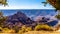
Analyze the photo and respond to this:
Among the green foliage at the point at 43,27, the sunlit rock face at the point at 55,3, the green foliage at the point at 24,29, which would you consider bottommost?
the green foliage at the point at 24,29

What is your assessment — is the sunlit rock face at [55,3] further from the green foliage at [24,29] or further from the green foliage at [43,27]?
the green foliage at [24,29]

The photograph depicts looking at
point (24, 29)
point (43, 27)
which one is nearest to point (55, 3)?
point (43, 27)

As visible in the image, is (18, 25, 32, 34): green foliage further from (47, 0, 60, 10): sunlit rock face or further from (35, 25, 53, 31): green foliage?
(47, 0, 60, 10): sunlit rock face

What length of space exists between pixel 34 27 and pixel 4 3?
430mm

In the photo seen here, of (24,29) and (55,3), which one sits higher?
(55,3)

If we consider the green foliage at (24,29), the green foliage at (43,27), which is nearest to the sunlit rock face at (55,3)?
the green foliage at (43,27)

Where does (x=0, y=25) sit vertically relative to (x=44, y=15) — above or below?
below

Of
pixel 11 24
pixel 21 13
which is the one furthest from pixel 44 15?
pixel 11 24

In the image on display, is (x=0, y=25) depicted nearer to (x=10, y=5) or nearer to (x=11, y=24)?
(x=11, y=24)

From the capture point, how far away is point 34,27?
67.7 inches

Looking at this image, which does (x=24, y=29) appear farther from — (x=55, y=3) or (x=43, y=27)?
(x=55, y=3)

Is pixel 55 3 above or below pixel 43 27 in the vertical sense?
above

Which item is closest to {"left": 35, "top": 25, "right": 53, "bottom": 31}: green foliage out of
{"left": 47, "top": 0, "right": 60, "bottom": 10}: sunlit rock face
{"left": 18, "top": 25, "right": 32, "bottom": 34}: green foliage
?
{"left": 18, "top": 25, "right": 32, "bottom": 34}: green foliage

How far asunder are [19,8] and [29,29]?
262 millimetres
